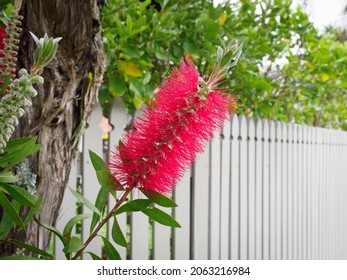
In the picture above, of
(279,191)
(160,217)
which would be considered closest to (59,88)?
(160,217)

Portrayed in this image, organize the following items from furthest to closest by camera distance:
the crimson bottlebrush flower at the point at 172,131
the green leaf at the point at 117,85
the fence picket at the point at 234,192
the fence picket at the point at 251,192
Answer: the fence picket at the point at 251,192, the fence picket at the point at 234,192, the green leaf at the point at 117,85, the crimson bottlebrush flower at the point at 172,131

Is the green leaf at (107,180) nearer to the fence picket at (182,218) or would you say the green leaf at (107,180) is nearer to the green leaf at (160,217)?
the green leaf at (160,217)

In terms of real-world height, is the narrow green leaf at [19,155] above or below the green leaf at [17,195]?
above

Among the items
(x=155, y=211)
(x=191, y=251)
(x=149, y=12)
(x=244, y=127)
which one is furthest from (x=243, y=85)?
(x=155, y=211)

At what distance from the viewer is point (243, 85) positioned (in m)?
2.27

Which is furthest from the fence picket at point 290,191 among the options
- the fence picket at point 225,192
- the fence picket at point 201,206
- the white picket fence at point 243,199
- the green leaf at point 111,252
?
the green leaf at point 111,252

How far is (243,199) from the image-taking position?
8.68 ft

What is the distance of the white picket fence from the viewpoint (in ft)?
6.26

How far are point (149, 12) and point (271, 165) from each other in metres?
1.49

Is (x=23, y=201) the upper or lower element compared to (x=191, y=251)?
upper

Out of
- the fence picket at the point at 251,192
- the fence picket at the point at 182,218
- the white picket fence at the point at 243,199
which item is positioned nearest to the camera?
the white picket fence at the point at 243,199

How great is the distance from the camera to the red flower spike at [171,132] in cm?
69

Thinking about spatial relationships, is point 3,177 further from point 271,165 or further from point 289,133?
point 289,133

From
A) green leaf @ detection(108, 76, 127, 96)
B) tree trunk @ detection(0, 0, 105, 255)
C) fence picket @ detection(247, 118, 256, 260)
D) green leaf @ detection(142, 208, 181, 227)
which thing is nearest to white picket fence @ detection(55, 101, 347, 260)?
fence picket @ detection(247, 118, 256, 260)
